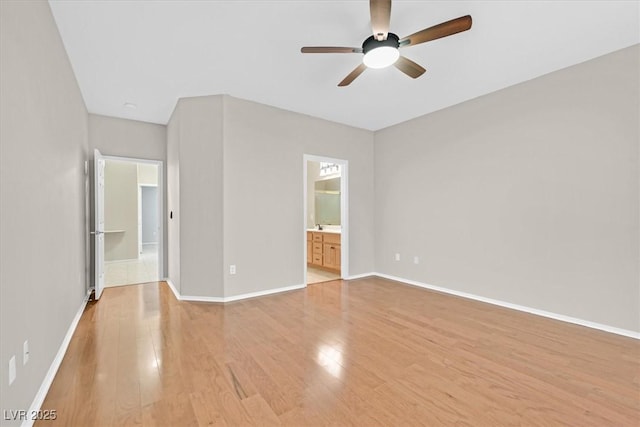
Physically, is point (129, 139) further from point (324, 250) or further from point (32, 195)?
point (324, 250)

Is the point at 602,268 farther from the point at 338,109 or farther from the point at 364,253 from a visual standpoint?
the point at 338,109

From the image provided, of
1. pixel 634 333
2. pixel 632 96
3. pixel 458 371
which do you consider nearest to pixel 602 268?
pixel 634 333

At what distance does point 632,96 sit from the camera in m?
2.75

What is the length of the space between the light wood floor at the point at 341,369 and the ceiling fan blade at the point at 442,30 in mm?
2497

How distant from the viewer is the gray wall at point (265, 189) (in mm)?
3912

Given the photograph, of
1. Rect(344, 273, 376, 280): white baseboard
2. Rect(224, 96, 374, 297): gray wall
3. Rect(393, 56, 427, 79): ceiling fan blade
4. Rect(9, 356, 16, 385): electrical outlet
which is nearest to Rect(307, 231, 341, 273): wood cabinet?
Rect(344, 273, 376, 280): white baseboard

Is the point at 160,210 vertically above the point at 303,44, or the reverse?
the point at 303,44

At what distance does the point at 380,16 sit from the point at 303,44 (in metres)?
0.96

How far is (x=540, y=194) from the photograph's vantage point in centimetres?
334

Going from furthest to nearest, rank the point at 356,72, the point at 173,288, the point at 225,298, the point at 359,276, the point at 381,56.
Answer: the point at 359,276 < the point at 173,288 < the point at 225,298 < the point at 356,72 < the point at 381,56

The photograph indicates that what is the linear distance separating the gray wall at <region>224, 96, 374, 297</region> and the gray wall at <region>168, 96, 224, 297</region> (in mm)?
122

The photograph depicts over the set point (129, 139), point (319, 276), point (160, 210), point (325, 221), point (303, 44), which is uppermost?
point (303, 44)

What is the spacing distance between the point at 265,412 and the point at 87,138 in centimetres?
471

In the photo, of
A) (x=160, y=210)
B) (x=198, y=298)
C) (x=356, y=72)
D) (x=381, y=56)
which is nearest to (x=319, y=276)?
(x=198, y=298)
